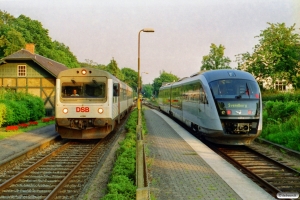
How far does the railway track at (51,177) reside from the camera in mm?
7227

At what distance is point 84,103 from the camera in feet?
45.0

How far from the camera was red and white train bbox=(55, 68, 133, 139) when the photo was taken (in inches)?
535

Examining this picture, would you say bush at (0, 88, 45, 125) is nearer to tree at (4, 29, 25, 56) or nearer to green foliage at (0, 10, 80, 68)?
tree at (4, 29, 25, 56)

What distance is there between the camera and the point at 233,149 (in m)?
13.0

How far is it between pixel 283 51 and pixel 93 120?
23.9 m

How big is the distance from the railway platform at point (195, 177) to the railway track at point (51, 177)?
1.93m

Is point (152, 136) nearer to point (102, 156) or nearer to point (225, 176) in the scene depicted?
point (102, 156)

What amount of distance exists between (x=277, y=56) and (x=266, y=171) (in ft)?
76.7

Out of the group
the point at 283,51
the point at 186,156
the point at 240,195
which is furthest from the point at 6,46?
the point at 240,195

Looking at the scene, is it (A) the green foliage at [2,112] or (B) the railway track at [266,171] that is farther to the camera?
(A) the green foliage at [2,112]

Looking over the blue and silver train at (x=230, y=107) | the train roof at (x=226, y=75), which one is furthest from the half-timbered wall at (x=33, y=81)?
the train roof at (x=226, y=75)

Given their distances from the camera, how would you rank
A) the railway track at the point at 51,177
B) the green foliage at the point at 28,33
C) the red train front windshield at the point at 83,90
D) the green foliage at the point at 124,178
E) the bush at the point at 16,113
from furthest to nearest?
the green foliage at the point at 28,33 < the bush at the point at 16,113 < the red train front windshield at the point at 83,90 < the railway track at the point at 51,177 < the green foliage at the point at 124,178

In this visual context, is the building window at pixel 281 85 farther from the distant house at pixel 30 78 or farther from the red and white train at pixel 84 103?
the red and white train at pixel 84 103

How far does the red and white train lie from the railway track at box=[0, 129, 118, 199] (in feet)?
5.69
